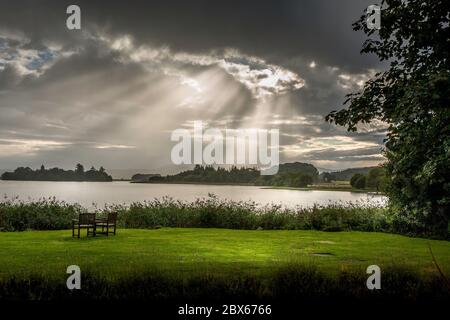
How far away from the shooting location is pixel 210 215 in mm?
25328

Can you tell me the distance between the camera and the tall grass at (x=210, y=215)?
76.2ft

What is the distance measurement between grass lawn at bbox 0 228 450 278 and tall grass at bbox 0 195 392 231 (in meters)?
3.00

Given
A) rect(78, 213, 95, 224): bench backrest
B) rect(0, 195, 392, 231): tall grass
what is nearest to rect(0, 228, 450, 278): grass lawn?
rect(78, 213, 95, 224): bench backrest

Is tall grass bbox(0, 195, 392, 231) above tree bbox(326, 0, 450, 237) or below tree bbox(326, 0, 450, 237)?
below

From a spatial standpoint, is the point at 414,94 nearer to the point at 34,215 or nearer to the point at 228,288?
the point at 228,288

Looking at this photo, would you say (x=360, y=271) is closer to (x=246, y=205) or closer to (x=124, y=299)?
(x=124, y=299)

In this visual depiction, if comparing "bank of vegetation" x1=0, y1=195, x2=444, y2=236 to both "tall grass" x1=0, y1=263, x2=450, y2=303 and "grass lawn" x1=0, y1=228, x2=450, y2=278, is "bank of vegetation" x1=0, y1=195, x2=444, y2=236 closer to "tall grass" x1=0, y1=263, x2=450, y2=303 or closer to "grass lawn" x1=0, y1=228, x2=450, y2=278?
"grass lawn" x1=0, y1=228, x2=450, y2=278

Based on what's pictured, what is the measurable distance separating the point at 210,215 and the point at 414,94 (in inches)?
687

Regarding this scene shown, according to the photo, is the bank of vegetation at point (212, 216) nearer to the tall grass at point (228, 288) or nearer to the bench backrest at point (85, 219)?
the bench backrest at point (85, 219)

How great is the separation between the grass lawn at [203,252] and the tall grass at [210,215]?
118 inches

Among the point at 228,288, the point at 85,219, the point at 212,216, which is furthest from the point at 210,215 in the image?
the point at 228,288

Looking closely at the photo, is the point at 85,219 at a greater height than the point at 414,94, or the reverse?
the point at 414,94

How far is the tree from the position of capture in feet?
31.7
